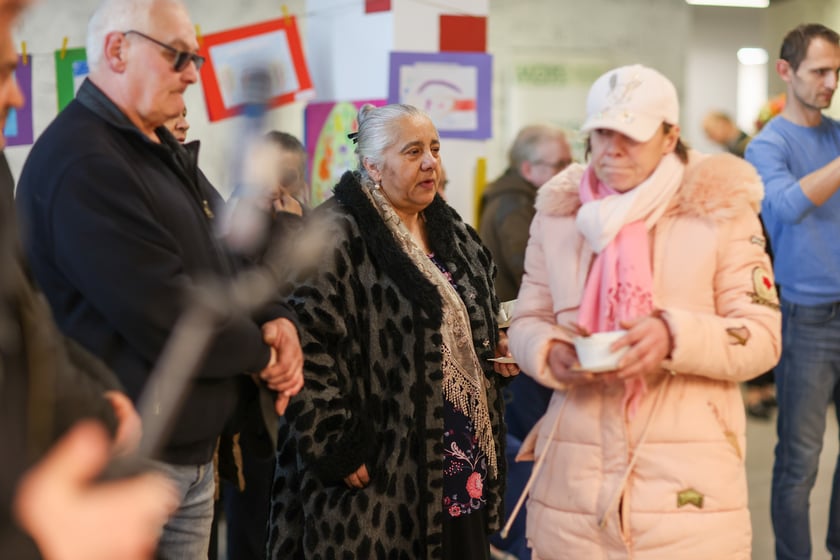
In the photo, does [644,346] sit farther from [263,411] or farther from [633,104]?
[263,411]

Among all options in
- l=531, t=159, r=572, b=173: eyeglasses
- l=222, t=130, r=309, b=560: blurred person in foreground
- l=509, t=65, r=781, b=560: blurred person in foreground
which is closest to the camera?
l=222, t=130, r=309, b=560: blurred person in foreground

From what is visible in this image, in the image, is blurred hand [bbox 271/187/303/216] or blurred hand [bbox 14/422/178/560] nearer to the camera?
blurred hand [bbox 14/422/178/560]

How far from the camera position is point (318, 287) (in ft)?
9.02

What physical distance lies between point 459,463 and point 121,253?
1122mm

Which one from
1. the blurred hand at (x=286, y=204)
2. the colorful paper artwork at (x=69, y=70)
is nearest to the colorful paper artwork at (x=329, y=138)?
the colorful paper artwork at (x=69, y=70)

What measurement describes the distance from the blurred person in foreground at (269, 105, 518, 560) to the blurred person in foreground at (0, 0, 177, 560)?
3.85ft

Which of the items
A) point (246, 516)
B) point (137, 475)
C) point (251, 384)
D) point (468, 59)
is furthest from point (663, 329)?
point (468, 59)

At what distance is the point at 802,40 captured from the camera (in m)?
3.82

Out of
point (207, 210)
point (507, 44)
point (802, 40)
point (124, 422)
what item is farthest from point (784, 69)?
point (507, 44)

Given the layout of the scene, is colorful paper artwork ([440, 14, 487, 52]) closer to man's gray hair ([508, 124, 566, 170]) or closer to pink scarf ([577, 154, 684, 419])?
man's gray hair ([508, 124, 566, 170])

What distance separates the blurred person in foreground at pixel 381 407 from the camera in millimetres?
2740

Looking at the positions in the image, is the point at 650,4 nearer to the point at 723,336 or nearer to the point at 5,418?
the point at 723,336

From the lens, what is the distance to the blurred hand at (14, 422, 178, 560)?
1.09m

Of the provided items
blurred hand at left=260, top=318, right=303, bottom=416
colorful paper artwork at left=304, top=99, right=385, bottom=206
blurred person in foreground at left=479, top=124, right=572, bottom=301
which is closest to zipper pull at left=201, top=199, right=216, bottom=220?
blurred hand at left=260, top=318, right=303, bottom=416
